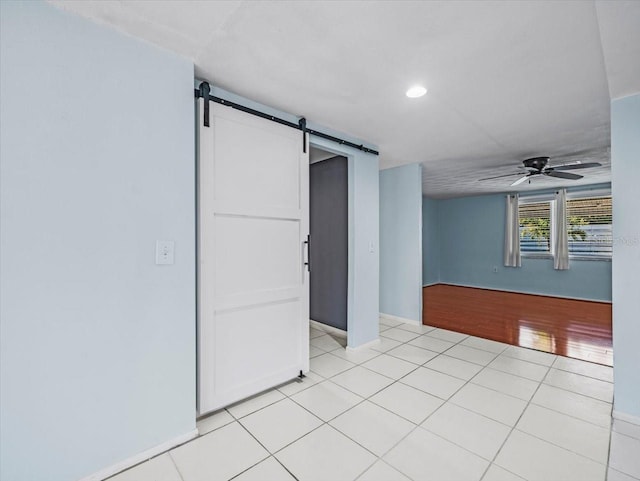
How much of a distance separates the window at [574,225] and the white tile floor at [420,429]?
4.40 metres

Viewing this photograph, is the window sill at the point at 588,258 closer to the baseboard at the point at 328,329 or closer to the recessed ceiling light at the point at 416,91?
the baseboard at the point at 328,329

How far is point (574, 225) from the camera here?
627 centimetres

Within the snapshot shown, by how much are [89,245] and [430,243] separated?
26.0 feet

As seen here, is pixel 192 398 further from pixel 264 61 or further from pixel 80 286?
pixel 264 61

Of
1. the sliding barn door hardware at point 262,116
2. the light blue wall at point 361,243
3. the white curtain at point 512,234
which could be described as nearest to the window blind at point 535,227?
the white curtain at point 512,234

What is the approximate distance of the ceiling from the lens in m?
1.42

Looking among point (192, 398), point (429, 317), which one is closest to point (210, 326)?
point (192, 398)

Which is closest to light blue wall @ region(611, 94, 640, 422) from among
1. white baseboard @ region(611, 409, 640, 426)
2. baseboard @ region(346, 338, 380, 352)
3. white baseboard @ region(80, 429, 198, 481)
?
white baseboard @ region(611, 409, 640, 426)

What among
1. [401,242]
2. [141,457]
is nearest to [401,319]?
[401,242]

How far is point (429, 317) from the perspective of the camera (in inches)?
192

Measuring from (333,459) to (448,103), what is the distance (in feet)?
8.76

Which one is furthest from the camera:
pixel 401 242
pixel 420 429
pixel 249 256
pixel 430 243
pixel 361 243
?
pixel 430 243

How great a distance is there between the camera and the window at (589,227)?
594 cm

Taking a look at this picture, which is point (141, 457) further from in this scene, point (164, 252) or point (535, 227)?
point (535, 227)
